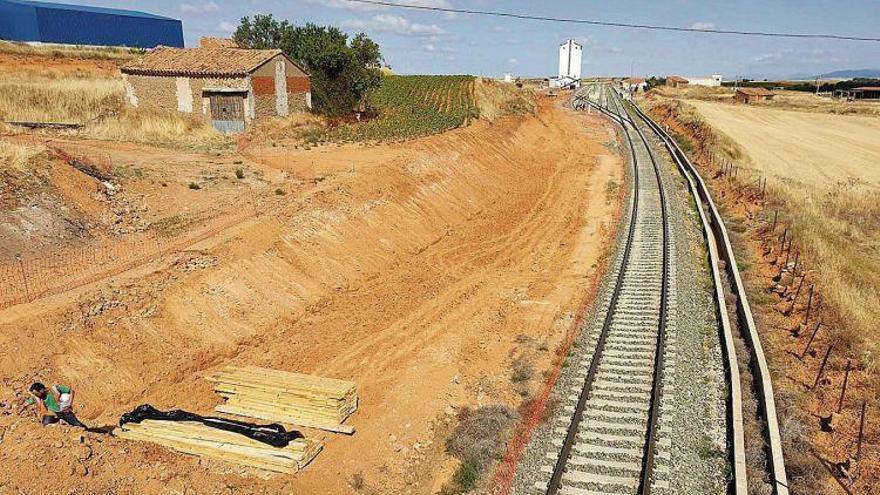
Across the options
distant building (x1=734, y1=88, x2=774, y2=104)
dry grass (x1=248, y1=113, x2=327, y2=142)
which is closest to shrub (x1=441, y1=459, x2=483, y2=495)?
dry grass (x1=248, y1=113, x2=327, y2=142)

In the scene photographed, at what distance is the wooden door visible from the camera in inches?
1297

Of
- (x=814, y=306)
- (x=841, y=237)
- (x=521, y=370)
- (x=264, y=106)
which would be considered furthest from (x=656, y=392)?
(x=264, y=106)

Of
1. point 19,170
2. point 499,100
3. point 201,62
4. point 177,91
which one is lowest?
point 19,170

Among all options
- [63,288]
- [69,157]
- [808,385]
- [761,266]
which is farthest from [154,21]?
[808,385]

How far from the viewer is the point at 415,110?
47.0 m

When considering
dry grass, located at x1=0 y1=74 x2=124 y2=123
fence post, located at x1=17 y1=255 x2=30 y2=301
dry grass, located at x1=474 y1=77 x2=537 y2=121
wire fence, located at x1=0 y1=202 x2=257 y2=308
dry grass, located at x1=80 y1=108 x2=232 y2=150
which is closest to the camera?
fence post, located at x1=17 y1=255 x2=30 y2=301

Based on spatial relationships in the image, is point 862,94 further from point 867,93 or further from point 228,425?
point 228,425

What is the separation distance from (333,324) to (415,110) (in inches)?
1310

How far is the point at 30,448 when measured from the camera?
30.0 feet

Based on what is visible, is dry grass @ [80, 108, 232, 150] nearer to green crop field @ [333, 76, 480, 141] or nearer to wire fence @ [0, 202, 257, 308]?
green crop field @ [333, 76, 480, 141]

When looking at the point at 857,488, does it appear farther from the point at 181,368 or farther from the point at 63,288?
the point at 63,288

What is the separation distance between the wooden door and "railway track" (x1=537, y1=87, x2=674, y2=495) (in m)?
22.8

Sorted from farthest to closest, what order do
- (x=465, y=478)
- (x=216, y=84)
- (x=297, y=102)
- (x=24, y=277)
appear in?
(x=297, y=102)
(x=216, y=84)
(x=24, y=277)
(x=465, y=478)

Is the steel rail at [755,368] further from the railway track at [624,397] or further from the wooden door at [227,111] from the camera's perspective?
the wooden door at [227,111]
